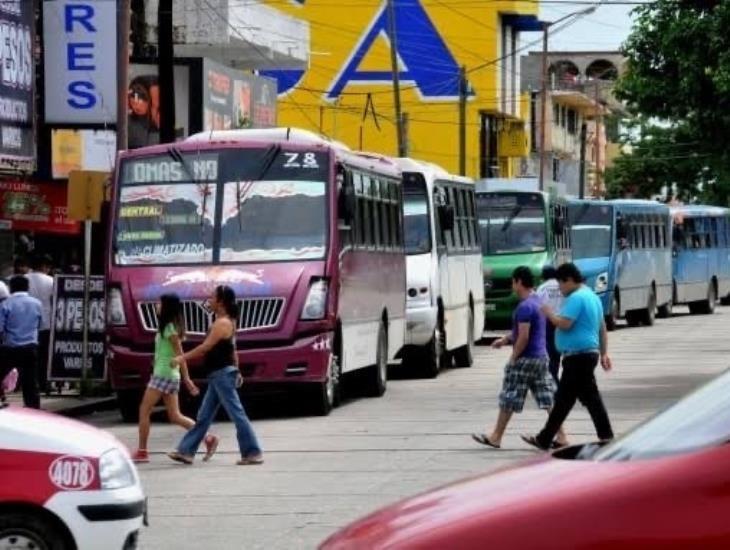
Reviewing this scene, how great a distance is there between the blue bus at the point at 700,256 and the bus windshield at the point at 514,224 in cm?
1277

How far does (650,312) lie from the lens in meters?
47.6

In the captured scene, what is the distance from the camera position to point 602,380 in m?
27.5

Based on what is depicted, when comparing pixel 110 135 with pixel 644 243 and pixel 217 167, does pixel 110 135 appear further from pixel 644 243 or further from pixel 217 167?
pixel 644 243

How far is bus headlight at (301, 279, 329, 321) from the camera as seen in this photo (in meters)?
21.1

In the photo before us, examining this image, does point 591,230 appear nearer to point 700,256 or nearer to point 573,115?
point 700,256

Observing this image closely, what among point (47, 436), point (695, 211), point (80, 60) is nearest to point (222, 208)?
point (80, 60)

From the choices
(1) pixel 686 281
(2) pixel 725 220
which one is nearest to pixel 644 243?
(1) pixel 686 281

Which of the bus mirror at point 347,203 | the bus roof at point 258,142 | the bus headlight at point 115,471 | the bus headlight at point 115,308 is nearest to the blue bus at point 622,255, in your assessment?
the bus roof at point 258,142

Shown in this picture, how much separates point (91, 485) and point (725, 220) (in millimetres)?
50416

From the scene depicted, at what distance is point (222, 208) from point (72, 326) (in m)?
3.29

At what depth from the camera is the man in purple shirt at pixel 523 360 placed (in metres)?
17.6

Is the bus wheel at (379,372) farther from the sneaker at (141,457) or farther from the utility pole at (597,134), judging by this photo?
the utility pole at (597,134)

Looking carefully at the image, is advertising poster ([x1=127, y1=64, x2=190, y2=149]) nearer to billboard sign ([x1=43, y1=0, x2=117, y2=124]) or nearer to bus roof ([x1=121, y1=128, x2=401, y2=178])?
billboard sign ([x1=43, y1=0, x2=117, y2=124])

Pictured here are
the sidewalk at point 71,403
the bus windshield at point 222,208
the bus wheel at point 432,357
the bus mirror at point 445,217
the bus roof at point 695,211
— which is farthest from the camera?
the bus roof at point 695,211
